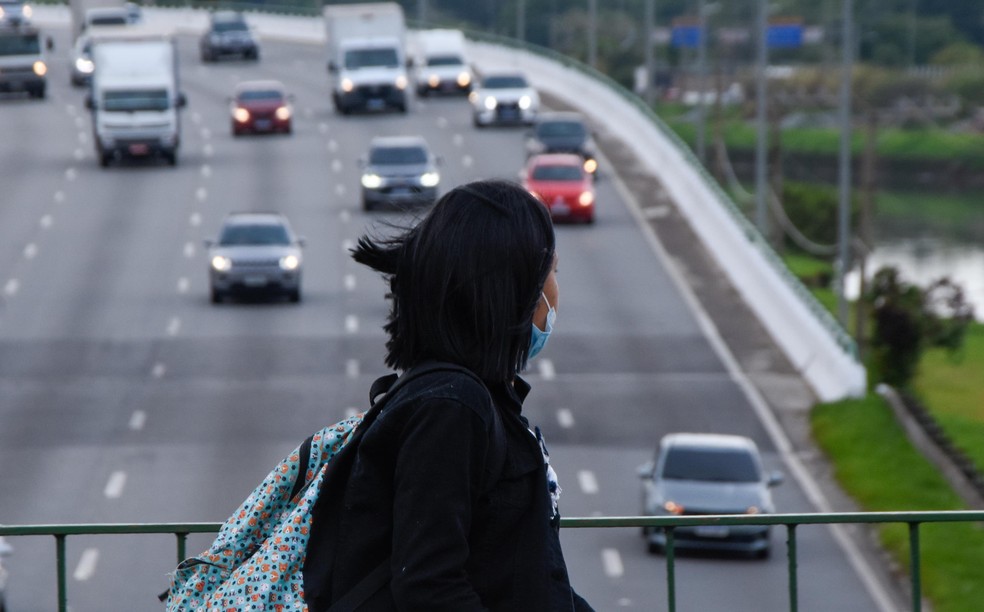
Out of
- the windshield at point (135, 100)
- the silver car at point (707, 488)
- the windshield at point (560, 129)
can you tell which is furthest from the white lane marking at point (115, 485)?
the windshield at point (560, 129)

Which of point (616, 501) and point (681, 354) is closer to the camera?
point (616, 501)

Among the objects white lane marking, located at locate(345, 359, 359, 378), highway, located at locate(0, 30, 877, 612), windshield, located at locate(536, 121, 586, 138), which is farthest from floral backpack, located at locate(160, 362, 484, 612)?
windshield, located at locate(536, 121, 586, 138)

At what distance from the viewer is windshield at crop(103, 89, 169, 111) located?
1886 inches

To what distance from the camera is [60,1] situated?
4134 inches

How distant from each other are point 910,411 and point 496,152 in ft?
86.3

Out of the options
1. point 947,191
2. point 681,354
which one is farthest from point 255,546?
point 947,191

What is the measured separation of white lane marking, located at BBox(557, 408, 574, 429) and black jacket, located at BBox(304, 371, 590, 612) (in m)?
25.5

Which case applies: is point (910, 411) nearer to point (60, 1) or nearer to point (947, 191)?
point (947, 191)

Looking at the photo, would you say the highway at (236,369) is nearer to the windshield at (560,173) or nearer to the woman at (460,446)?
the windshield at (560,173)

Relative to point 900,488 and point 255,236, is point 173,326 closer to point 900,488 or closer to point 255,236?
point 255,236

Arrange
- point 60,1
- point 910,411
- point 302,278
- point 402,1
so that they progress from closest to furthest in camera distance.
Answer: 1. point 910,411
2. point 302,278
3. point 60,1
4. point 402,1

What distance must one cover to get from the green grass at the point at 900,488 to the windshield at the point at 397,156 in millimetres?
16693

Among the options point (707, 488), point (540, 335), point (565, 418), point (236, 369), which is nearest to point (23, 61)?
point (236, 369)

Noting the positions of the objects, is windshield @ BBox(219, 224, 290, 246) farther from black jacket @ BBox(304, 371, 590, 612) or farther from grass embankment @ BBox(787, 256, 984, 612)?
black jacket @ BBox(304, 371, 590, 612)
